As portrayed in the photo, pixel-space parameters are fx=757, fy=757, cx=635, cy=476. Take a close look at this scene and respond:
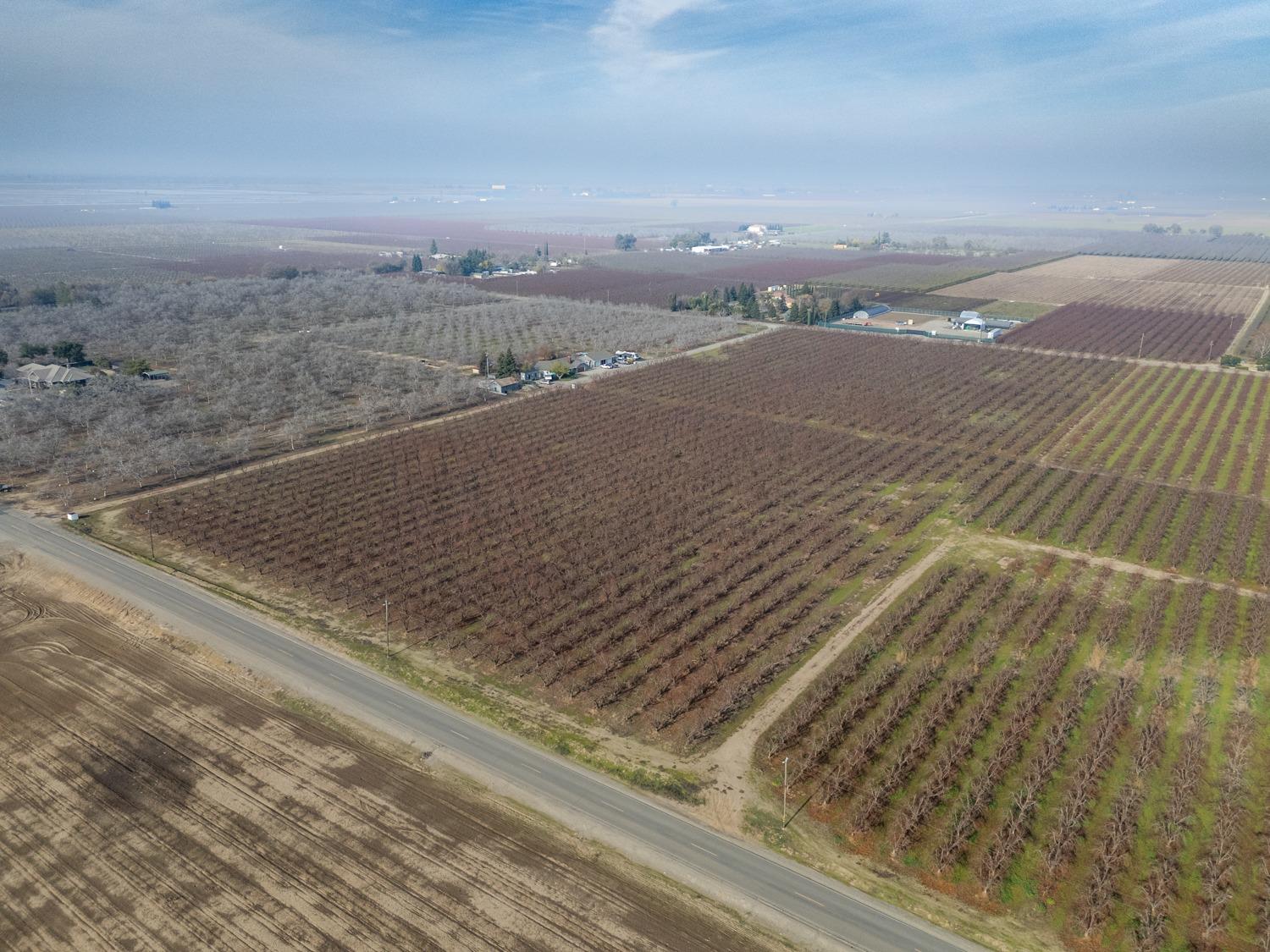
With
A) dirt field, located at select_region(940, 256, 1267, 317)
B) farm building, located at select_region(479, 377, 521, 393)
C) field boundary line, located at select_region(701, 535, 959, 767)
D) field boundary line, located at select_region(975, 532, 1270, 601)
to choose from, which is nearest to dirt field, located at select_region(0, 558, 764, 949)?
field boundary line, located at select_region(701, 535, 959, 767)

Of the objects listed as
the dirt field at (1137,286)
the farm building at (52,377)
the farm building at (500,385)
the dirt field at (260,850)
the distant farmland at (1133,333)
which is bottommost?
the dirt field at (260,850)

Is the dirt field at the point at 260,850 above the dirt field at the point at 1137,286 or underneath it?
underneath

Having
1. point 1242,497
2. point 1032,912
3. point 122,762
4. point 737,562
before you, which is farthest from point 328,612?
point 1242,497

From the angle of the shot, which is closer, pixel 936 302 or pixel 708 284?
pixel 936 302

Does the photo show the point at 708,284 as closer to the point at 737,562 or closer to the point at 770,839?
the point at 737,562

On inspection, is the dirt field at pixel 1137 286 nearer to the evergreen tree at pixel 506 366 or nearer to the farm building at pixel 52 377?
the evergreen tree at pixel 506 366

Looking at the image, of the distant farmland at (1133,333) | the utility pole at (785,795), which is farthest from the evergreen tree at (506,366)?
the distant farmland at (1133,333)

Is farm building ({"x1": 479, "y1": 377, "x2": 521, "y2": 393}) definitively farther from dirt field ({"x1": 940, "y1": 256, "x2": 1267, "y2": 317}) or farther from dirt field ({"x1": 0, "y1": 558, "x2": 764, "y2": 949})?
dirt field ({"x1": 940, "y1": 256, "x2": 1267, "y2": 317})

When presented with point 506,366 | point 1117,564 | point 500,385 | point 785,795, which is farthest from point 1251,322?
point 785,795
